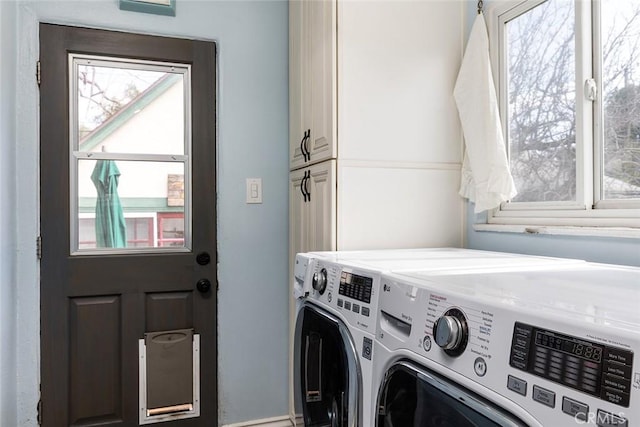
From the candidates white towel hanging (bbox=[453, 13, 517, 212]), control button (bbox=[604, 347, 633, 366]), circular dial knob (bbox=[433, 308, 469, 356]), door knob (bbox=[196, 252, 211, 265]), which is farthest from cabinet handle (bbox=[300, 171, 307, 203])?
control button (bbox=[604, 347, 633, 366])

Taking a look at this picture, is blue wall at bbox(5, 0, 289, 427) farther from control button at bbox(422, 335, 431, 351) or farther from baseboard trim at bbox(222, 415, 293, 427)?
control button at bbox(422, 335, 431, 351)

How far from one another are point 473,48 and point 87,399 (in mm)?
2178

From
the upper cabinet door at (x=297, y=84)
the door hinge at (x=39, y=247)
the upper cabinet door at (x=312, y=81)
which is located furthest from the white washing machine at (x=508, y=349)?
the door hinge at (x=39, y=247)

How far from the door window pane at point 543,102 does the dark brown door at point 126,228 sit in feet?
4.33

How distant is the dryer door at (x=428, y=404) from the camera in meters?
0.63

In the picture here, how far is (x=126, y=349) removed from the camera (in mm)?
1968

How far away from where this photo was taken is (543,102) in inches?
62.2

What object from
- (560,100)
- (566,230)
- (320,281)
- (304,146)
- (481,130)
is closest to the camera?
(320,281)

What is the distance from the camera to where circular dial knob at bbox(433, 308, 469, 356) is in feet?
2.25

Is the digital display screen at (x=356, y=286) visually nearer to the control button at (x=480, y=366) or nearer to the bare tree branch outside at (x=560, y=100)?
the control button at (x=480, y=366)

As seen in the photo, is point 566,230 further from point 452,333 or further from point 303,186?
point 303,186

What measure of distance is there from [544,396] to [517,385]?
42 mm

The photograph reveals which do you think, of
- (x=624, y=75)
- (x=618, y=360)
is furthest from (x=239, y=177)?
(x=618, y=360)

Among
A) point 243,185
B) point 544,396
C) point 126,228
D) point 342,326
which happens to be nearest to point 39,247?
point 126,228
